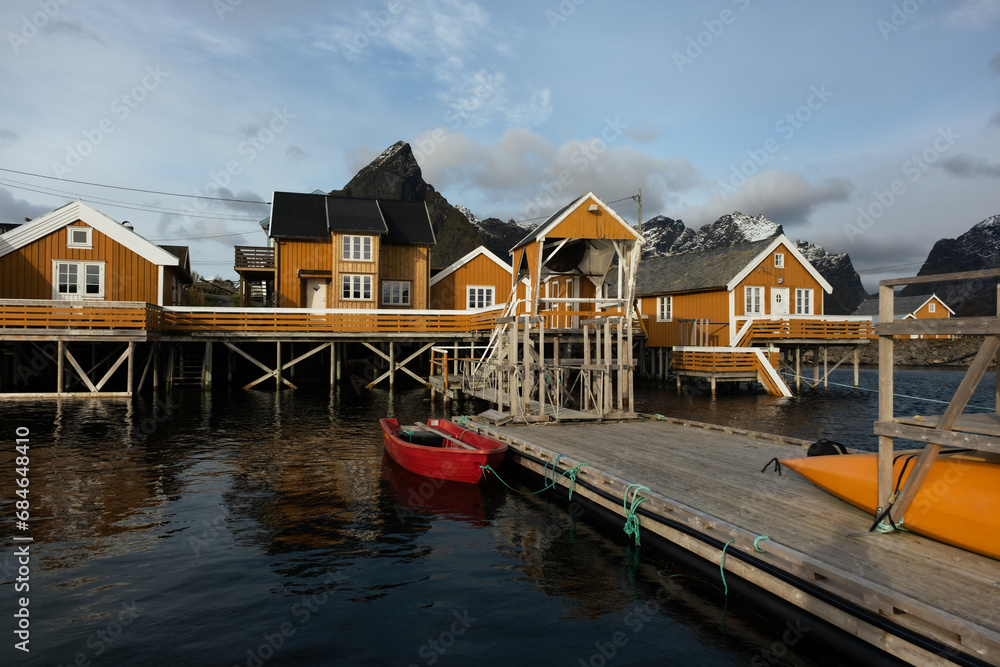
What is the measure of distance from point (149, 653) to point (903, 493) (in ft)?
27.0

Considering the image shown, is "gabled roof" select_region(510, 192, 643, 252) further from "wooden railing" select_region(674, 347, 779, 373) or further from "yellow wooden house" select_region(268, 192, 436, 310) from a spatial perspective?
"yellow wooden house" select_region(268, 192, 436, 310)

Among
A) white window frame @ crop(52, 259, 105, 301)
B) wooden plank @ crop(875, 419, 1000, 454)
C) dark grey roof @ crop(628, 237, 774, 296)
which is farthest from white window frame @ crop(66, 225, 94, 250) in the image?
wooden plank @ crop(875, 419, 1000, 454)

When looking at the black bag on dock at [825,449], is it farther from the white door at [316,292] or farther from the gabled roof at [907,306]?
the gabled roof at [907,306]

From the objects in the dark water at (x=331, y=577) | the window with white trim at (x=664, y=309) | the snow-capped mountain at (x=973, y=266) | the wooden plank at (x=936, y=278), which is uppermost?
the snow-capped mountain at (x=973, y=266)

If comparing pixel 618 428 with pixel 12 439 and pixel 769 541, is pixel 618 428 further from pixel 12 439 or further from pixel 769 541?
pixel 12 439

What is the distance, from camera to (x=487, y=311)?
31.0 m

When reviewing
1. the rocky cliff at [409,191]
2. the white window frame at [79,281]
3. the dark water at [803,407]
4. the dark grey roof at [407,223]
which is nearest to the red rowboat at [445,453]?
the dark water at [803,407]

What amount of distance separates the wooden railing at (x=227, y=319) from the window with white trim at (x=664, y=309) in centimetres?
1475

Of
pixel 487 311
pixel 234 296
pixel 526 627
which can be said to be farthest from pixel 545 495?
pixel 234 296

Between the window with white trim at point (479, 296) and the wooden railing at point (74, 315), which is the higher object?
the window with white trim at point (479, 296)

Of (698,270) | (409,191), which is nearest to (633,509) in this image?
(698,270)

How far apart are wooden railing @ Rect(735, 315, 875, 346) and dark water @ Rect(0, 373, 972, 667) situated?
24414mm

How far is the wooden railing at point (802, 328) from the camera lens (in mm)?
33844

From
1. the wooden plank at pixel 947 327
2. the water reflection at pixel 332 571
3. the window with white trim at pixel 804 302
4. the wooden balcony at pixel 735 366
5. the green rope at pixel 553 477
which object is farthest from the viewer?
the window with white trim at pixel 804 302
